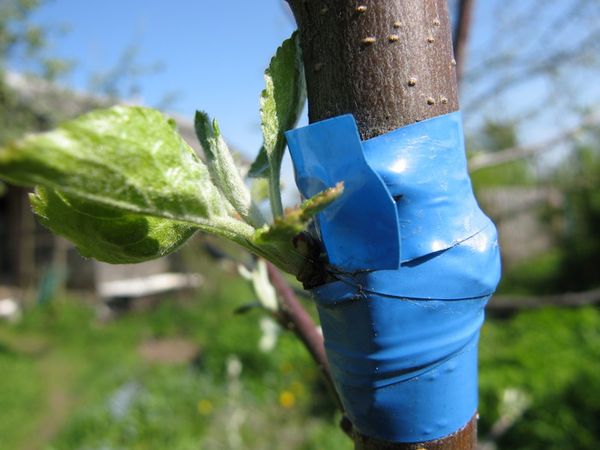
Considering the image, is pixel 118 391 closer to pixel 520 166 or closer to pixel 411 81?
pixel 411 81

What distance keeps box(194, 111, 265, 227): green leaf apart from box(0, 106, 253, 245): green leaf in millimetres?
47

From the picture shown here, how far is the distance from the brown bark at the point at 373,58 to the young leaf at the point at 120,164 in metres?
0.13

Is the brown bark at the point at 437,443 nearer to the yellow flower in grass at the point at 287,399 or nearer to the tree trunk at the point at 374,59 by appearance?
the tree trunk at the point at 374,59

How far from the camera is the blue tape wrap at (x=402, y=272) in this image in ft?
1.28

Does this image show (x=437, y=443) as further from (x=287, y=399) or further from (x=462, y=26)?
(x=287, y=399)

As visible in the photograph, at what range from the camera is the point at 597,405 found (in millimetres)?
3549

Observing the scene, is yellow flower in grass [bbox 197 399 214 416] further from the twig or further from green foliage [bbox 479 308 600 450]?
the twig

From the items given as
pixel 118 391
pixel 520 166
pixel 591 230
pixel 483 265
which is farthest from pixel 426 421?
pixel 520 166

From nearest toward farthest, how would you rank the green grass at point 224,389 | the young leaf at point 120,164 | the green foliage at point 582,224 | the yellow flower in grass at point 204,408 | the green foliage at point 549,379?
the young leaf at point 120,164 → the green foliage at point 549,379 → the green grass at point 224,389 → the yellow flower in grass at point 204,408 → the green foliage at point 582,224

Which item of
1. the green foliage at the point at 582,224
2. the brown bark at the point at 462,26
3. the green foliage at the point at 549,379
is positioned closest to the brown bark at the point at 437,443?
the brown bark at the point at 462,26

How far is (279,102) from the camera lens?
1.38 feet

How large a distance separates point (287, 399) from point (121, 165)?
15.7 feet

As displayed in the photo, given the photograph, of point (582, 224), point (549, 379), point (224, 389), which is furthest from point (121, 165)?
point (582, 224)

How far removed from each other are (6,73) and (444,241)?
630 cm
